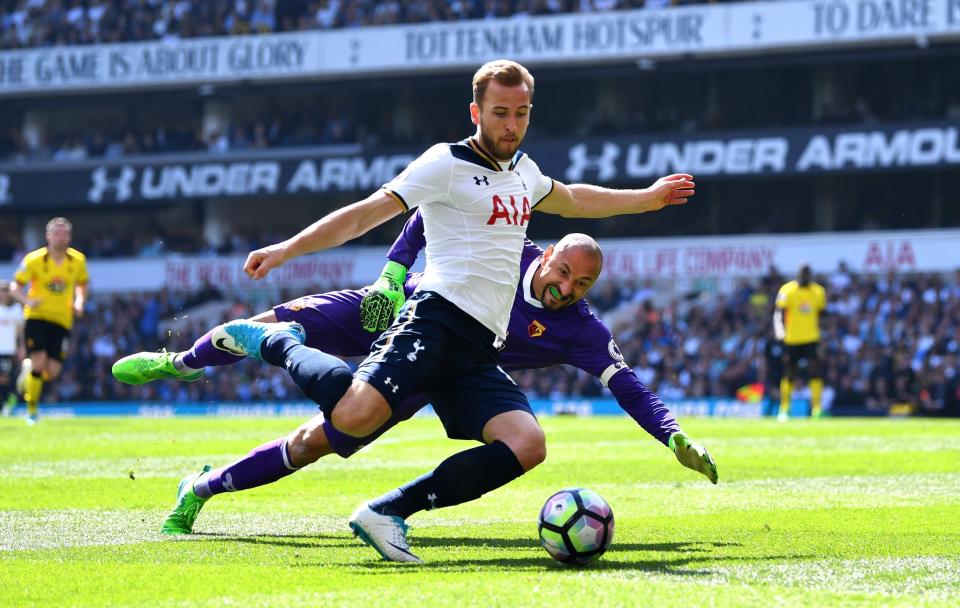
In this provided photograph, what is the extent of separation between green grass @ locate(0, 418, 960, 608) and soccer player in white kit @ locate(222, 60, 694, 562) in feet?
1.29

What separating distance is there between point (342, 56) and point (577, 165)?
747 cm

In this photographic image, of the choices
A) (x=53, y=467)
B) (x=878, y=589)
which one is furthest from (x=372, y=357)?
(x=53, y=467)

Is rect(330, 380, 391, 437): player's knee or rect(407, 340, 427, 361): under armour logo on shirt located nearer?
rect(330, 380, 391, 437): player's knee

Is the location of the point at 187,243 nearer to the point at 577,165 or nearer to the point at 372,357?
the point at 577,165

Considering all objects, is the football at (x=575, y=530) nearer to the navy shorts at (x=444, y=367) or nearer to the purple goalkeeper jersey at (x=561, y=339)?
the navy shorts at (x=444, y=367)

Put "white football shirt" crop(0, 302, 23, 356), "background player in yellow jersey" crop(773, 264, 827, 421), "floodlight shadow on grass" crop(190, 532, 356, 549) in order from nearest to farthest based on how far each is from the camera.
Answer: "floodlight shadow on grass" crop(190, 532, 356, 549), "background player in yellow jersey" crop(773, 264, 827, 421), "white football shirt" crop(0, 302, 23, 356)

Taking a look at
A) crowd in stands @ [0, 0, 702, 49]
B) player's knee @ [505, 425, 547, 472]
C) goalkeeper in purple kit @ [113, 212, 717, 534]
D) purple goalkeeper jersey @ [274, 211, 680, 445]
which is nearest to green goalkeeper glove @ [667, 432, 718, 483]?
goalkeeper in purple kit @ [113, 212, 717, 534]

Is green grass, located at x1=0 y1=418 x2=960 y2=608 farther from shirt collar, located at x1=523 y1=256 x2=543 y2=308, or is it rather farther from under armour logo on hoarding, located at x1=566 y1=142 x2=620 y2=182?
under armour logo on hoarding, located at x1=566 y1=142 x2=620 y2=182

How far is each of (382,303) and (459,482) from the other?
1854mm

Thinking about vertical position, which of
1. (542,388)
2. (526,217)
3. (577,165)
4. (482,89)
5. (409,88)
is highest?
(409,88)

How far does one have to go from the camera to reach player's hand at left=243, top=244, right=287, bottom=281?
585 cm

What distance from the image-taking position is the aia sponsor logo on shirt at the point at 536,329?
321 inches

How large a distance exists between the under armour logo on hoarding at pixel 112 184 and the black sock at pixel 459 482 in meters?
37.2

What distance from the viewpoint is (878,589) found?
558cm
